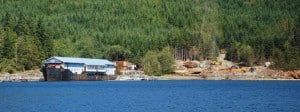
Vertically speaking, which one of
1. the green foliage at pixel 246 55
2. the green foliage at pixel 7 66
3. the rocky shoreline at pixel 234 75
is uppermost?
the green foliage at pixel 246 55

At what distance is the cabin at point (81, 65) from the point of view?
14812cm

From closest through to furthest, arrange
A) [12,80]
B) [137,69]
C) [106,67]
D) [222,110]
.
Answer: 1. [222,110]
2. [12,80]
3. [106,67]
4. [137,69]

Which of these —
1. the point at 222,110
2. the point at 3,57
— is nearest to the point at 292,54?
A: the point at 3,57

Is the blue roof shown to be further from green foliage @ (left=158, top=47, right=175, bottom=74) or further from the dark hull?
green foliage @ (left=158, top=47, right=175, bottom=74)

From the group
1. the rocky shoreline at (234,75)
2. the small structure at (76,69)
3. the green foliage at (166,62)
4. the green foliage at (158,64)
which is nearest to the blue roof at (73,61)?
the small structure at (76,69)

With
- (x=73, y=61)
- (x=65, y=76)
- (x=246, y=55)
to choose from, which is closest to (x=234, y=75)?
(x=246, y=55)

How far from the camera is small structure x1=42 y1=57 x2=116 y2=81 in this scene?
148125 millimetres

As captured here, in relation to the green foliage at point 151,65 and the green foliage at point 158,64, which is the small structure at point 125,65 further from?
the green foliage at point 158,64

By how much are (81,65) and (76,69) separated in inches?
83.9

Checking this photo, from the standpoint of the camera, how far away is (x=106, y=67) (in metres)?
166

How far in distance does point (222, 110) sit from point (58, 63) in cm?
9508

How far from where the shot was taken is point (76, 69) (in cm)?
15538

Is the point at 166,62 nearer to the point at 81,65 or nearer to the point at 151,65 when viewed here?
the point at 151,65

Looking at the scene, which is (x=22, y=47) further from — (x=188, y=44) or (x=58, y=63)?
(x=188, y=44)
